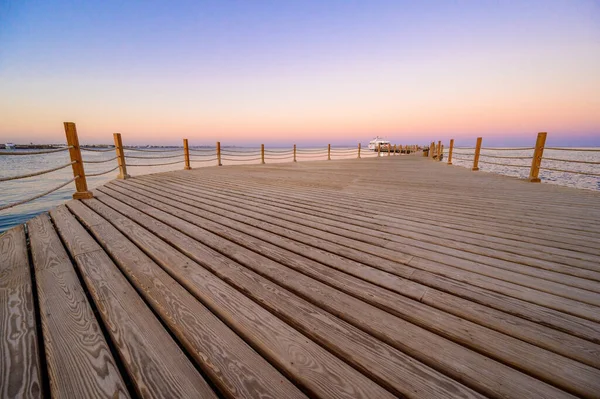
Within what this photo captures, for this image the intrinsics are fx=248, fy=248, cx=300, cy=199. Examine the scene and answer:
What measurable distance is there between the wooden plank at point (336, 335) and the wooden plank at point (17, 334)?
659mm

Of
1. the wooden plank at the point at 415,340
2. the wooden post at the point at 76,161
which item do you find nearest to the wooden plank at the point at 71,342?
the wooden plank at the point at 415,340

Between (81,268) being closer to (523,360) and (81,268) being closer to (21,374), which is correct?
(21,374)

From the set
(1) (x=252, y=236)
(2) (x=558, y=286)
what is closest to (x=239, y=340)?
(1) (x=252, y=236)

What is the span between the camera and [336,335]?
1.12m

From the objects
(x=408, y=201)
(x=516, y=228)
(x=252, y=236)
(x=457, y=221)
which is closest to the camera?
(x=252, y=236)

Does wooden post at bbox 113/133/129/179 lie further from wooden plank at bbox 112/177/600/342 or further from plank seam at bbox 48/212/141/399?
wooden plank at bbox 112/177/600/342

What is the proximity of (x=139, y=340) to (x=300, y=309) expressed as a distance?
742 millimetres

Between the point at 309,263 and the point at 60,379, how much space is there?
1298mm

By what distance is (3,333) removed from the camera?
1.14 metres

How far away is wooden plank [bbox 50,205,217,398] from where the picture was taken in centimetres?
89

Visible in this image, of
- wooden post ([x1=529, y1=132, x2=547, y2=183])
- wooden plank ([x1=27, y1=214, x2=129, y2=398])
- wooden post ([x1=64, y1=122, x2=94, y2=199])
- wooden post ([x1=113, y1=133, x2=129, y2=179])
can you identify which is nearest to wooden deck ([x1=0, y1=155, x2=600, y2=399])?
wooden plank ([x1=27, y1=214, x2=129, y2=398])

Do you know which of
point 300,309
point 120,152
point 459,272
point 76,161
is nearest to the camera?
point 300,309

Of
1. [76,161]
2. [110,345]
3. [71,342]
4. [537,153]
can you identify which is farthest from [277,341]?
[537,153]

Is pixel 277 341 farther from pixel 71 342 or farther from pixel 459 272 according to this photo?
pixel 459 272
